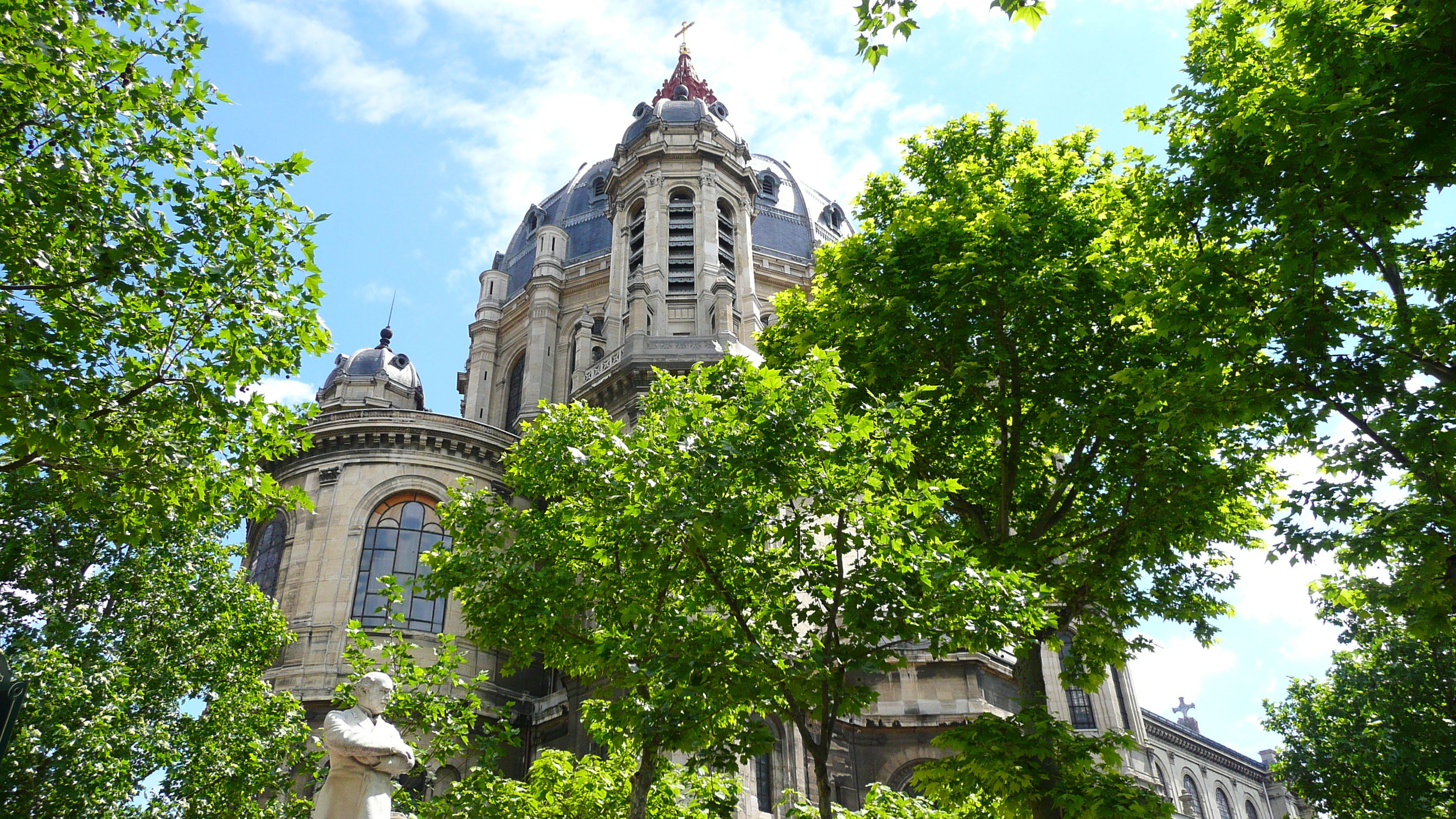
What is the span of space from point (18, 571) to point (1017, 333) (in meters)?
17.9

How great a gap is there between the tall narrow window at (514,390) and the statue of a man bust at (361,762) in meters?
40.7

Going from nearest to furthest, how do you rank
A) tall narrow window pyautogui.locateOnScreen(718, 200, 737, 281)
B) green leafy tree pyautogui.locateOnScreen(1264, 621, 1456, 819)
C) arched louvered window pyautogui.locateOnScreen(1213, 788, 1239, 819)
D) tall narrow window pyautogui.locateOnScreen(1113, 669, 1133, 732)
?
1. green leafy tree pyautogui.locateOnScreen(1264, 621, 1456, 819)
2. tall narrow window pyautogui.locateOnScreen(1113, 669, 1133, 732)
3. tall narrow window pyautogui.locateOnScreen(718, 200, 737, 281)
4. arched louvered window pyautogui.locateOnScreen(1213, 788, 1239, 819)

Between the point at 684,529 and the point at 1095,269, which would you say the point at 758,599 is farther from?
the point at 1095,269

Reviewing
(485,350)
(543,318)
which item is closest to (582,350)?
(543,318)

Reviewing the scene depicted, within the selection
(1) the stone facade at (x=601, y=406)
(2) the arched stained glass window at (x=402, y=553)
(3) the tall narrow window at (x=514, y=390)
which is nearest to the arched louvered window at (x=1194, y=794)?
(1) the stone facade at (x=601, y=406)

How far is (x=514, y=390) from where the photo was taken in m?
53.3

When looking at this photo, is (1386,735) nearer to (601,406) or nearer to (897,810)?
(897,810)

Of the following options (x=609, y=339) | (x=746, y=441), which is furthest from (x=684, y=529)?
(x=609, y=339)

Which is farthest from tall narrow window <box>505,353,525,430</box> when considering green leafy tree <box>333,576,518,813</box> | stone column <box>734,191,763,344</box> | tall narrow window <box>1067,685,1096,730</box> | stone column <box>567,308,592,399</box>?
green leafy tree <box>333,576,518,813</box>

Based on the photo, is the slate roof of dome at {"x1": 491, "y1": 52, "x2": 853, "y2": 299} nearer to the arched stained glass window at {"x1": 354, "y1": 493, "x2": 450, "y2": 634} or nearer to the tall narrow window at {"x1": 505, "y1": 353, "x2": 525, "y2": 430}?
the tall narrow window at {"x1": 505, "y1": 353, "x2": 525, "y2": 430}

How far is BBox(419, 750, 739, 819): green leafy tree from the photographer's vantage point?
16078 millimetres

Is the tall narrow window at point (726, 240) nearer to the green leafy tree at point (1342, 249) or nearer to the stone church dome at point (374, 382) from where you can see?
the stone church dome at point (374, 382)

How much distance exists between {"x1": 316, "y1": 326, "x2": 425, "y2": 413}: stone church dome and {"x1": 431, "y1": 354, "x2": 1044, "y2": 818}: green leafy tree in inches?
1351

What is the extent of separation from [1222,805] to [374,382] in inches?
1882
